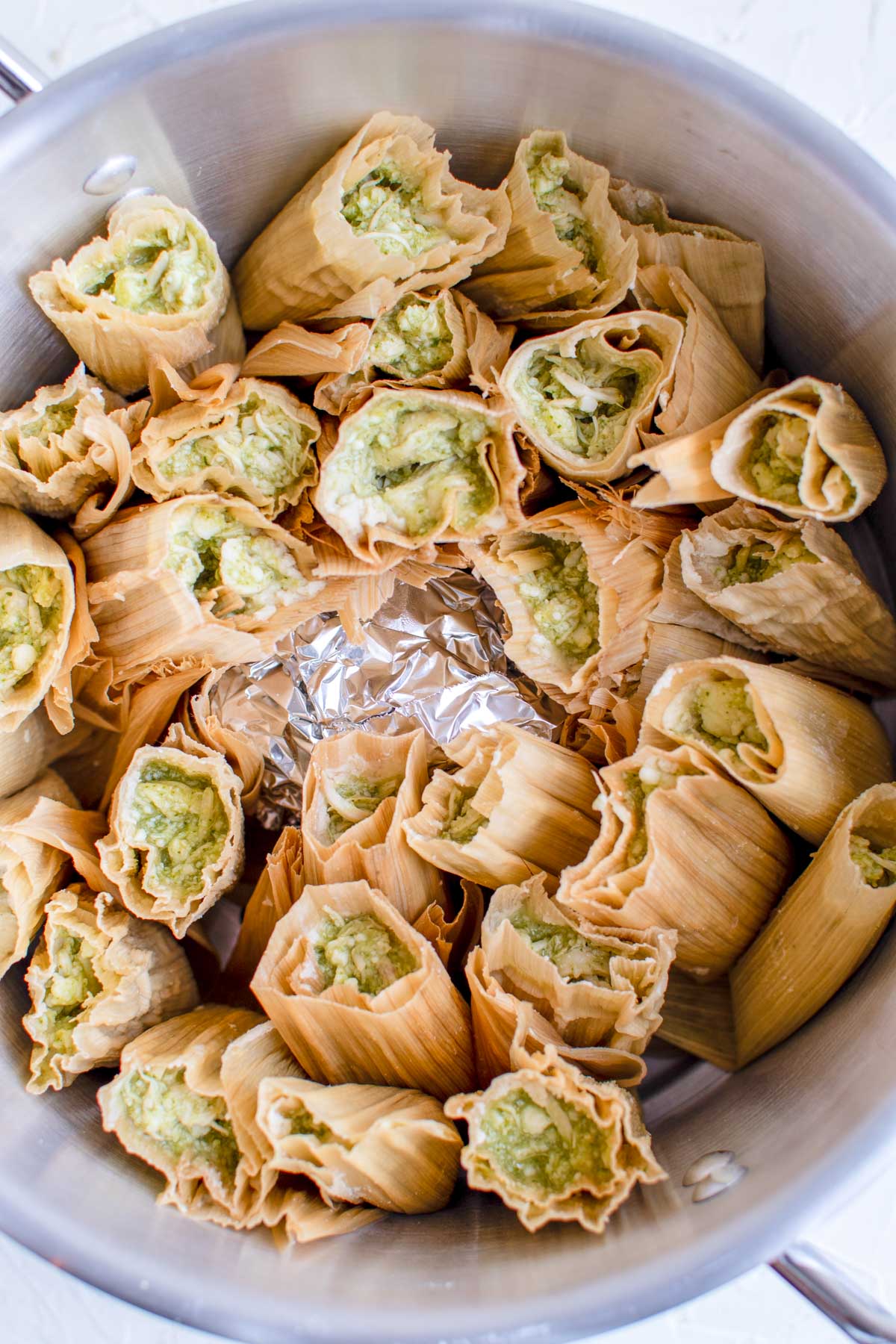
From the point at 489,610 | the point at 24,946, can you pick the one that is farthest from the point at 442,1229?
the point at 489,610

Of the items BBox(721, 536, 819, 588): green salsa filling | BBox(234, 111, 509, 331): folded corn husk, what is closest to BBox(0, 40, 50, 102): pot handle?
BBox(234, 111, 509, 331): folded corn husk

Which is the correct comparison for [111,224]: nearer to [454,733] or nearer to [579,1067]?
[454,733]

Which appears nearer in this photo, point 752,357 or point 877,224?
point 877,224

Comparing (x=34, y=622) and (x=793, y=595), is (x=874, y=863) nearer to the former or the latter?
(x=793, y=595)

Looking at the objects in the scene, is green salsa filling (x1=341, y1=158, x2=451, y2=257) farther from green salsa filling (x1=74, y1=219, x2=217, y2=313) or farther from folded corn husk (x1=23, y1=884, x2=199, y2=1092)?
folded corn husk (x1=23, y1=884, x2=199, y2=1092)

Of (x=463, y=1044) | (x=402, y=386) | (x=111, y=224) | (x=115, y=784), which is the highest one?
(x=111, y=224)

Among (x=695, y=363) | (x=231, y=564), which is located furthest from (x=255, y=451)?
(x=695, y=363)
